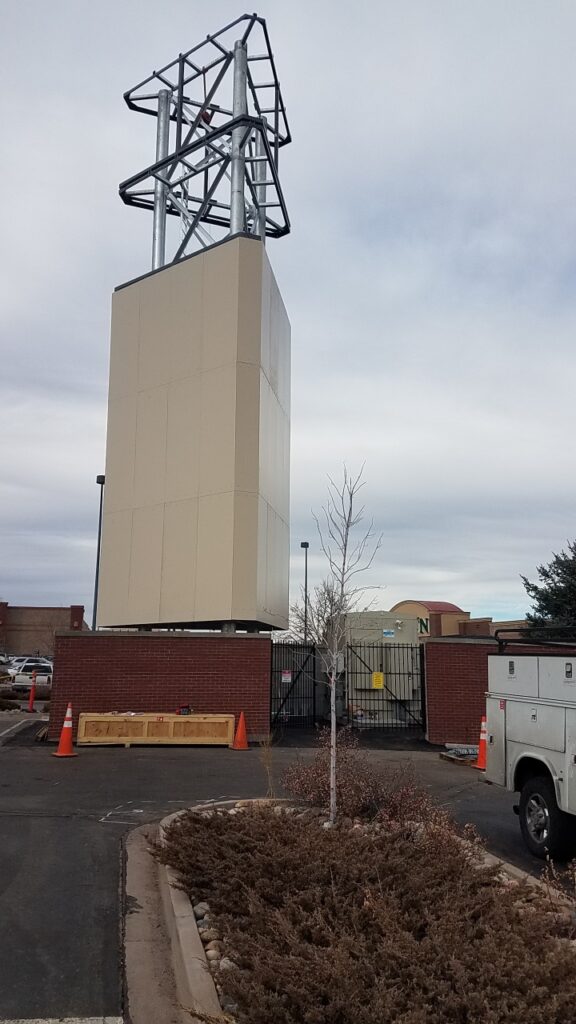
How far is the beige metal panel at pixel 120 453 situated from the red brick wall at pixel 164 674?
4.95m

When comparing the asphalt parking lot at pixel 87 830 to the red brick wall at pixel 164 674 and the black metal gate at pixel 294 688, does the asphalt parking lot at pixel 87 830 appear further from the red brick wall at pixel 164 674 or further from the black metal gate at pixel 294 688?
the black metal gate at pixel 294 688

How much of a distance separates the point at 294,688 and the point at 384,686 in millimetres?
2754

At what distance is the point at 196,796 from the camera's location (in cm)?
1143

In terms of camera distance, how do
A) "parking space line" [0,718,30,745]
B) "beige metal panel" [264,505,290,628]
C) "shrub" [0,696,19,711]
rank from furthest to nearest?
"shrub" [0,696,19,711] → "beige metal panel" [264,505,290,628] → "parking space line" [0,718,30,745]

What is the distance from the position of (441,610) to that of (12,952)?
52152 mm

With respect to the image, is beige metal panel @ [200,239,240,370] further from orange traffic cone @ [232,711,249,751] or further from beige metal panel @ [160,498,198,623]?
orange traffic cone @ [232,711,249,751]

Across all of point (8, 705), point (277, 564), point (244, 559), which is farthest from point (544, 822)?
point (8, 705)

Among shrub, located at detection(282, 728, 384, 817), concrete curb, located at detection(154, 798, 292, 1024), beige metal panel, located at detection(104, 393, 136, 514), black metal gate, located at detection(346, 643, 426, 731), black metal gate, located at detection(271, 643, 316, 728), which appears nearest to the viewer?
concrete curb, located at detection(154, 798, 292, 1024)

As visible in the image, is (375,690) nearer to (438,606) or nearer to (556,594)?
(556,594)

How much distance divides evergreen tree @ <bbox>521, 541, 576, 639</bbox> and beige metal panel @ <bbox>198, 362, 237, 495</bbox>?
15198mm

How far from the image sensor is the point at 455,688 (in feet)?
63.0

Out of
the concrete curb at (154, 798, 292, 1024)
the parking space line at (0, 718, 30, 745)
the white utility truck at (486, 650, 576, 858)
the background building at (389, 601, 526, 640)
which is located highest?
the background building at (389, 601, 526, 640)

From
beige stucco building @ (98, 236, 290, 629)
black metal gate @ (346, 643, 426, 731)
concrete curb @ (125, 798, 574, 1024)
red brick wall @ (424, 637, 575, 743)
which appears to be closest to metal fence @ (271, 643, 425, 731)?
black metal gate @ (346, 643, 426, 731)

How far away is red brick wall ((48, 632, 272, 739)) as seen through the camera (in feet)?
57.8
